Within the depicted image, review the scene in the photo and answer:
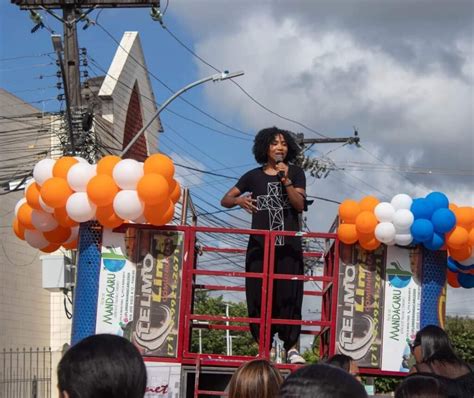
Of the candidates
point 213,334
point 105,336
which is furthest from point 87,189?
point 213,334

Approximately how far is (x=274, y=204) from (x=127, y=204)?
1306mm

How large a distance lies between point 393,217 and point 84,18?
13.9m

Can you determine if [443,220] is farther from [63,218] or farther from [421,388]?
[421,388]

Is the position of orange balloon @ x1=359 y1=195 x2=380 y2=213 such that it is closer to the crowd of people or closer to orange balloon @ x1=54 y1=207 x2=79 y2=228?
orange balloon @ x1=54 y1=207 x2=79 y2=228

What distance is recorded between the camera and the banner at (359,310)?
7.79m

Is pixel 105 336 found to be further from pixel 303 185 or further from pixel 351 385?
pixel 303 185

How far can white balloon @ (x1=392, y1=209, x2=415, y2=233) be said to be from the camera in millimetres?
7711

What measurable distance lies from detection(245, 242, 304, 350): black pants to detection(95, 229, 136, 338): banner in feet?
3.32

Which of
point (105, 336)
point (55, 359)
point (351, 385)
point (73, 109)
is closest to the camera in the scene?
point (351, 385)

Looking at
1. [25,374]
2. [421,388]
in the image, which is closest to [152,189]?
[421,388]

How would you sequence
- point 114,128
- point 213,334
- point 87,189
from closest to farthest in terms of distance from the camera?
point 87,189, point 114,128, point 213,334

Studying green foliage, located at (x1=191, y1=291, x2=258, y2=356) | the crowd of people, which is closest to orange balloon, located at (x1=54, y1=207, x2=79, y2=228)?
the crowd of people

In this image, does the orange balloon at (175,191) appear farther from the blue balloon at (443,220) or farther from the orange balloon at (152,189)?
the blue balloon at (443,220)

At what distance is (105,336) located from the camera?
2.86 m
